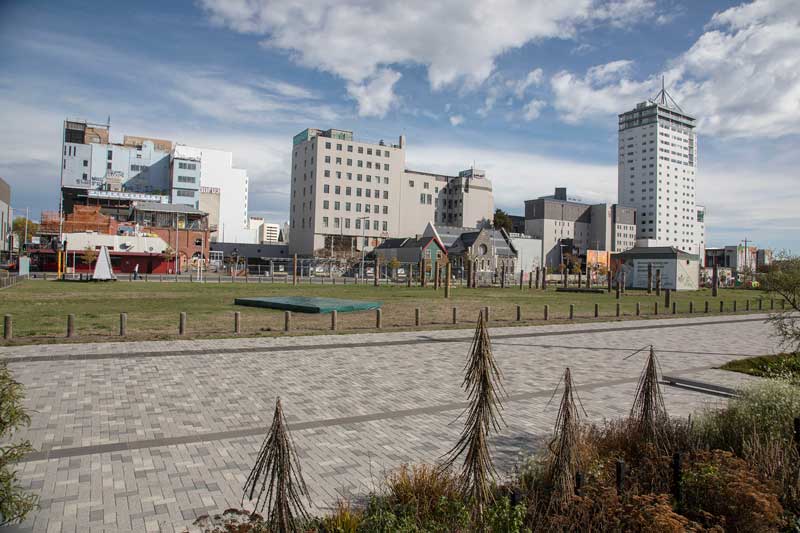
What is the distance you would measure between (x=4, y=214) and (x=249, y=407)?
100342 millimetres

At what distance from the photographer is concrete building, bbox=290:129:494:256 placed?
9694 cm

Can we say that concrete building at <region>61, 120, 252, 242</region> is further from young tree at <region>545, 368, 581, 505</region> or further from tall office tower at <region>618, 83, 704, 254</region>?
tall office tower at <region>618, 83, 704, 254</region>

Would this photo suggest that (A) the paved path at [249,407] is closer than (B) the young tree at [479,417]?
No

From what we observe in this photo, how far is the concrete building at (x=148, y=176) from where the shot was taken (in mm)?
88250

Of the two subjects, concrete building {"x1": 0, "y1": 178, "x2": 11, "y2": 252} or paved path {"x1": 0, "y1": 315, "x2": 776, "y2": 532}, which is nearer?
paved path {"x1": 0, "y1": 315, "x2": 776, "y2": 532}

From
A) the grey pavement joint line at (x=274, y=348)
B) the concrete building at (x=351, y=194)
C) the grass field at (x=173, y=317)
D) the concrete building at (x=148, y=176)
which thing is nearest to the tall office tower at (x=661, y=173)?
the concrete building at (x=351, y=194)

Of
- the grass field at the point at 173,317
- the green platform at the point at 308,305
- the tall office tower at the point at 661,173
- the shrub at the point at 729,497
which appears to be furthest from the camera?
the tall office tower at the point at 661,173

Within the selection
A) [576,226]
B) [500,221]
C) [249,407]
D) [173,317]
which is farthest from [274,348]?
[576,226]

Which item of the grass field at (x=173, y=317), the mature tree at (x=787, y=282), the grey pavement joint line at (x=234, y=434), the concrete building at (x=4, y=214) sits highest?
the concrete building at (x=4, y=214)

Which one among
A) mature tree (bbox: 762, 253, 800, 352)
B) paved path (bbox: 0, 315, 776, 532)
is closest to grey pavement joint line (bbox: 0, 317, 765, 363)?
paved path (bbox: 0, 315, 776, 532)

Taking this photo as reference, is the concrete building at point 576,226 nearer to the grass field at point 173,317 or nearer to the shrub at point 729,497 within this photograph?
the grass field at point 173,317

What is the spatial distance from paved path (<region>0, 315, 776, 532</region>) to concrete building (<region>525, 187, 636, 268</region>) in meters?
113

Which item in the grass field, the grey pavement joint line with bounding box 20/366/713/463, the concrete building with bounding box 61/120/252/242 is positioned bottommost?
the grey pavement joint line with bounding box 20/366/713/463

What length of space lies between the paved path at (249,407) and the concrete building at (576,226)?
113 meters
